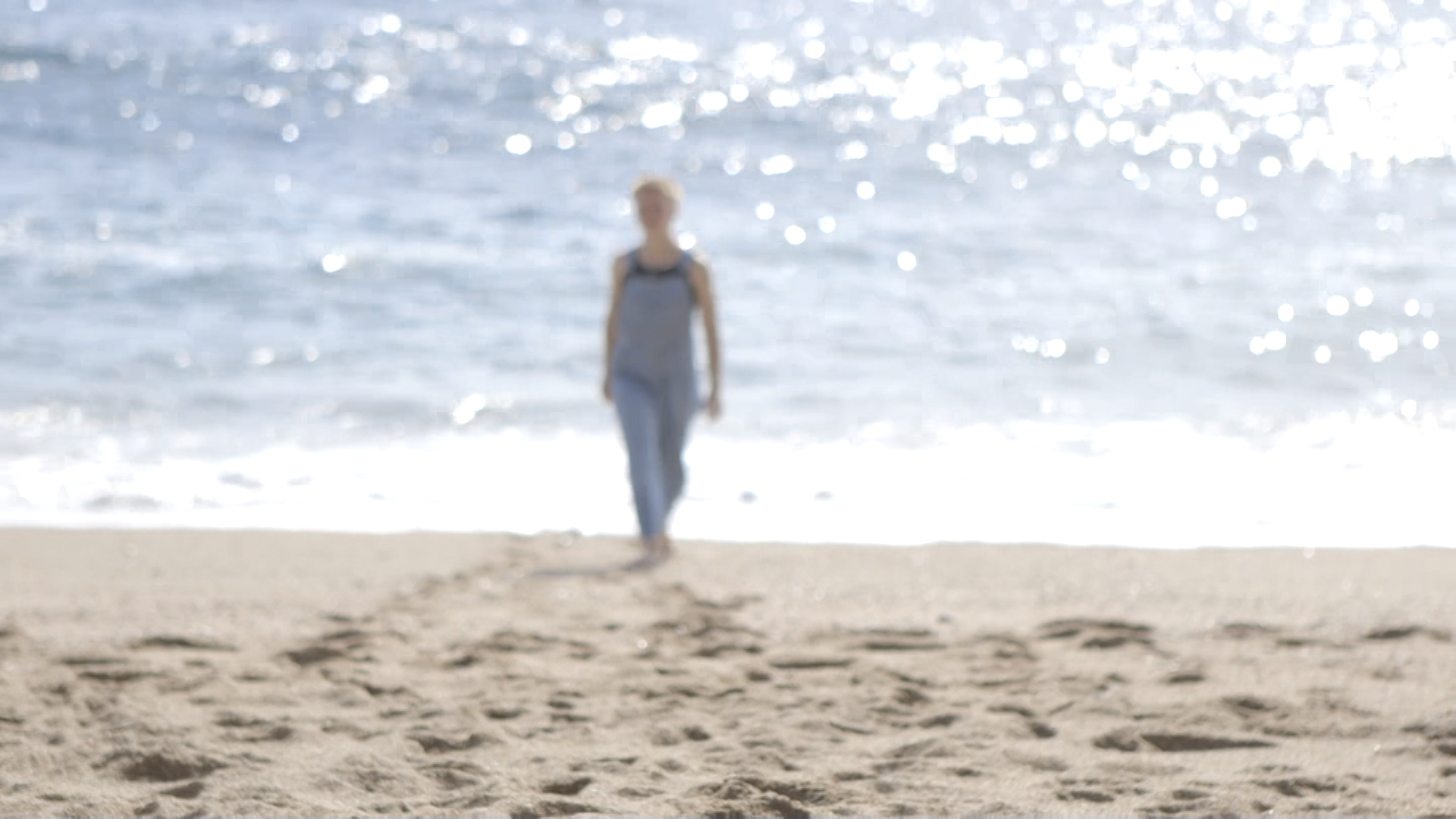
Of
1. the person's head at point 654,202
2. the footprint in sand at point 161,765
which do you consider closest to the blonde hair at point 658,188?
the person's head at point 654,202

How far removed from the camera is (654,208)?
20.5 ft

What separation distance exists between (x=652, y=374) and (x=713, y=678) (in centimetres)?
196

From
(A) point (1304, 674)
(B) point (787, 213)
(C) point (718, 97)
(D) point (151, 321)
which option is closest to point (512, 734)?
(A) point (1304, 674)

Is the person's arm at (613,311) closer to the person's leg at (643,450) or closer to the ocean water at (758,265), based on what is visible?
the person's leg at (643,450)

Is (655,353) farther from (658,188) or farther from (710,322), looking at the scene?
(658,188)

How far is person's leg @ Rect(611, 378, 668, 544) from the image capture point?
641 centimetres

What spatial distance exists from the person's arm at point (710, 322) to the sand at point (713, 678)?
1.85ft

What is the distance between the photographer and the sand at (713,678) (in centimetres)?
380

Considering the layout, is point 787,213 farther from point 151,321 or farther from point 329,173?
point 151,321

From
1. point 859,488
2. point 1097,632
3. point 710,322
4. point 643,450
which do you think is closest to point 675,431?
point 643,450

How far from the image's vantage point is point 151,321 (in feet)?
37.8

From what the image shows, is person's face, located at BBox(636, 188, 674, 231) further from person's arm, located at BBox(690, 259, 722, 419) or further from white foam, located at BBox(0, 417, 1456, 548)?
white foam, located at BBox(0, 417, 1456, 548)

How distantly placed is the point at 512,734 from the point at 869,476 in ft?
13.3

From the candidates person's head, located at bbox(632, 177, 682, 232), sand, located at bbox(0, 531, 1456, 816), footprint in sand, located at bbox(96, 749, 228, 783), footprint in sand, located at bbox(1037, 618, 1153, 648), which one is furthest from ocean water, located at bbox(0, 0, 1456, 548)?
footprint in sand, located at bbox(96, 749, 228, 783)
